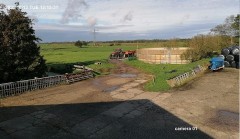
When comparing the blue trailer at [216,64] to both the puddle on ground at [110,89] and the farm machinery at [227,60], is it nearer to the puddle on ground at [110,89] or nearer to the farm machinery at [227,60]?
the farm machinery at [227,60]

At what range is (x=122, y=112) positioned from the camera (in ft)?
41.6

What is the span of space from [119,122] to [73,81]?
10.2 meters

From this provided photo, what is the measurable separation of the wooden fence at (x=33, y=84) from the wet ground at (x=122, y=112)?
0.69 meters

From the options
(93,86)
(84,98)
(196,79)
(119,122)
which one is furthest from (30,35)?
(196,79)

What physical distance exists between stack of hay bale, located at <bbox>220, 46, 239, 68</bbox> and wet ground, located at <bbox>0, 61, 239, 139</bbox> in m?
8.60

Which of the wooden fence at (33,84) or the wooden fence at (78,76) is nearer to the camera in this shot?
the wooden fence at (33,84)

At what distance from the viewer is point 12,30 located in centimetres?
1853

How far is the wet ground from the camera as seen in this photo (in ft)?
33.2

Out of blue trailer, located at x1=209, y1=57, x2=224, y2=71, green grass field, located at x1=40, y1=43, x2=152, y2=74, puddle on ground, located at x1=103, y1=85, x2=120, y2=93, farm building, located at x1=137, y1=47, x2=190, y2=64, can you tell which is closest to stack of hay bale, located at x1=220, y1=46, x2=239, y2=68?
blue trailer, located at x1=209, y1=57, x2=224, y2=71

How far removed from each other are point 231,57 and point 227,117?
16.4m

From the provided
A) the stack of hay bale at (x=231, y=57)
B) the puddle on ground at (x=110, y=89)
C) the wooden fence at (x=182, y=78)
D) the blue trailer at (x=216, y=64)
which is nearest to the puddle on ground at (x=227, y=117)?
the wooden fence at (x=182, y=78)

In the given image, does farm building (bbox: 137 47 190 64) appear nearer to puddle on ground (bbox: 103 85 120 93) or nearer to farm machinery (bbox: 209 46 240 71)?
farm machinery (bbox: 209 46 240 71)

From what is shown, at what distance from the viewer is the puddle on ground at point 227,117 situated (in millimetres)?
11406

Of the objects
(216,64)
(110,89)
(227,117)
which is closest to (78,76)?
(110,89)
